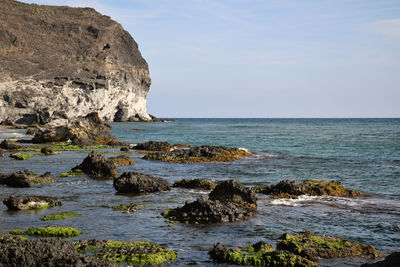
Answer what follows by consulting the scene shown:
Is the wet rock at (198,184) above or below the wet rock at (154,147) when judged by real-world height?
below

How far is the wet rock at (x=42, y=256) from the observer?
25.6ft

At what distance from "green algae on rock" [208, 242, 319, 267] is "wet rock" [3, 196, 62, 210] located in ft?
26.6

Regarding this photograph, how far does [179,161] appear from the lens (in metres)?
33.3

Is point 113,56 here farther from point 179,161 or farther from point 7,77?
point 179,161

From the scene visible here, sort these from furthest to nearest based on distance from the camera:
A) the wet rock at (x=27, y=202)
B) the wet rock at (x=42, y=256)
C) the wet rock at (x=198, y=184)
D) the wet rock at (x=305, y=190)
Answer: the wet rock at (x=198, y=184) → the wet rock at (x=305, y=190) → the wet rock at (x=27, y=202) → the wet rock at (x=42, y=256)

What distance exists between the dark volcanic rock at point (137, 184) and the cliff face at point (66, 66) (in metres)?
78.4

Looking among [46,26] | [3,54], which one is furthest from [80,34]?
[3,54]

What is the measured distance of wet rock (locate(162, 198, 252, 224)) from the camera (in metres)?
13.7

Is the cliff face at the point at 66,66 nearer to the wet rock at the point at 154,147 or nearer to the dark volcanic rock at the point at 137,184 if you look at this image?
the wet rock at the point at 154,147

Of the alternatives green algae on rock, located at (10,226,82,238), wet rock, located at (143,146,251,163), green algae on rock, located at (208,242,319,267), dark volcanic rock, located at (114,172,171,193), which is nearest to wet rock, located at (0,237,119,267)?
green algae on rock, located at (208,242,319,267)

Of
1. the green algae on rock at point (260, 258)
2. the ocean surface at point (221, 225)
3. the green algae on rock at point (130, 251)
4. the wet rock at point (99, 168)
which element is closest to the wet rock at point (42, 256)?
the green algae on rock at point (130, 251)

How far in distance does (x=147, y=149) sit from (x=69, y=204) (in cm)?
2665

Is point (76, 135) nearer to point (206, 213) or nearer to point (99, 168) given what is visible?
point (99, 168)

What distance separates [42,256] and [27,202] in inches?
302
